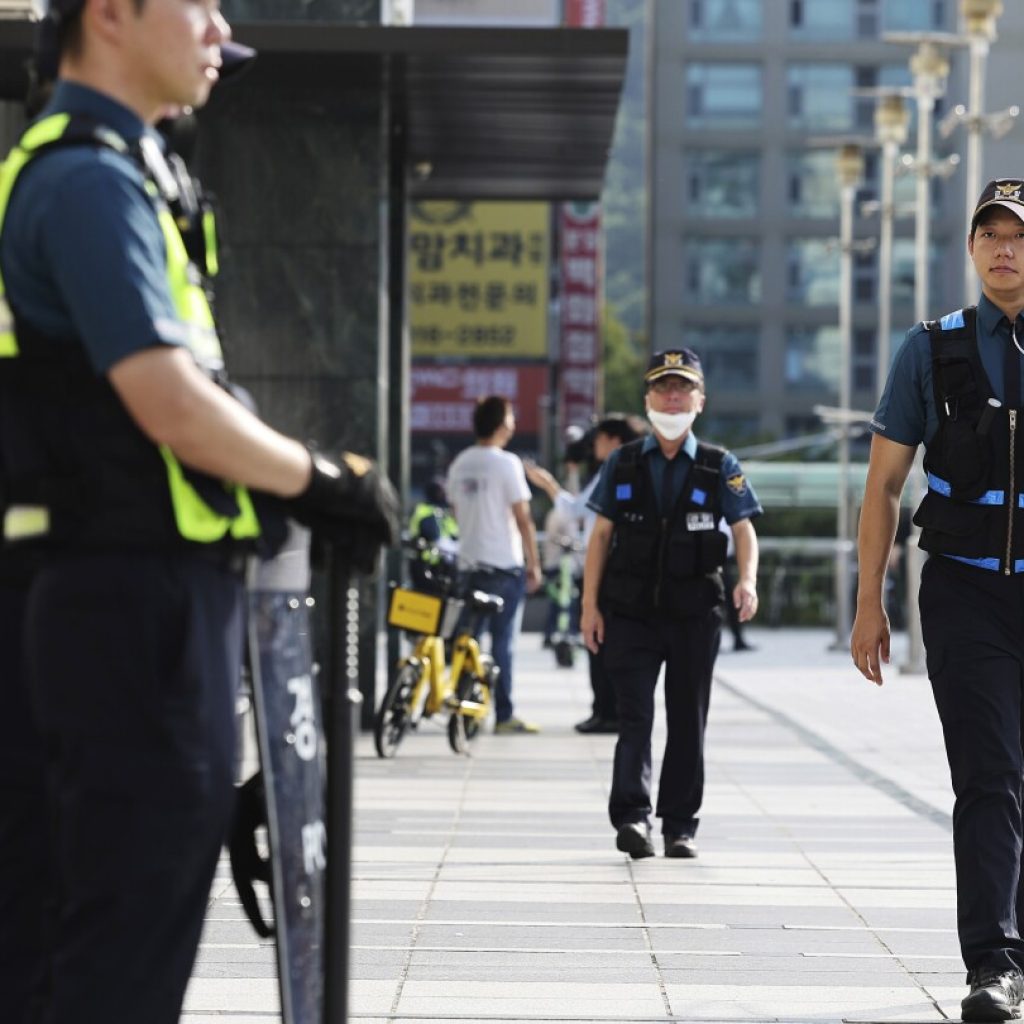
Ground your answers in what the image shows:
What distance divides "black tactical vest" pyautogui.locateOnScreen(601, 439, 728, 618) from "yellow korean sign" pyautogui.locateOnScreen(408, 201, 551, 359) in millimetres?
54458

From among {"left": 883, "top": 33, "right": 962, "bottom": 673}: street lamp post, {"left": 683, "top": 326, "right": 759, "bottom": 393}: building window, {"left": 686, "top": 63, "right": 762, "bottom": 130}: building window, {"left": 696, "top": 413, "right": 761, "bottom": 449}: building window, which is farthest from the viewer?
{"left": 683, "top": 326, "right": 759, "bottom": 393}: building window

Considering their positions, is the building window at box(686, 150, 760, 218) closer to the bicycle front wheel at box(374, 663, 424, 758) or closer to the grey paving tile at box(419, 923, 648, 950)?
the bicycle front wheel at box(374, 663, 424, 758)

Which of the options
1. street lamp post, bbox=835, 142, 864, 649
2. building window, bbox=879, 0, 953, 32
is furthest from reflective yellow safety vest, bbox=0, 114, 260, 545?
building window, bbox=879, 0, 953, 32

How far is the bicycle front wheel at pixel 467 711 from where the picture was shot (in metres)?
13.3

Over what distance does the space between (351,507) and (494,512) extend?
37.3 ft

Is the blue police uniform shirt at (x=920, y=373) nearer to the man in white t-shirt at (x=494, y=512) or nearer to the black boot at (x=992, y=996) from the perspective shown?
the black boot at (x=992, y=996)

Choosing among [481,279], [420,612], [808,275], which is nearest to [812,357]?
[808,275]

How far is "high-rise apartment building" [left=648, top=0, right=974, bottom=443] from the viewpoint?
303ft

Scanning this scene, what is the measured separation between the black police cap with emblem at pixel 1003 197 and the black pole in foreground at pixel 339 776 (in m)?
2.97

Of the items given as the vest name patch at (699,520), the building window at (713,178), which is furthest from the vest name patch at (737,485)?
the building window at (713,178)

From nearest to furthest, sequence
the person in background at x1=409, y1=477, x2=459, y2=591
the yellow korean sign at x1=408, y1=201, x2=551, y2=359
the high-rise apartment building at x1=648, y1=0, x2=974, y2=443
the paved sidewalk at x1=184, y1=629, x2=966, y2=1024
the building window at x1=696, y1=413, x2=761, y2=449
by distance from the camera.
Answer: the paved sidewalk at x1=184, y1=629, x2=966, y2=1024, the person in background at x1=409, y1=477, x2=459, y2=591, the yellow korean sign at x1=408, y1=201, x2=551, y2=359, the building window at x1=696, y1=413, x2=761, y2=449, the high-rise apartment building at x1=648, y1=0, x2=974, y2=443

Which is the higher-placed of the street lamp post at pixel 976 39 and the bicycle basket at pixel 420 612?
the street lamp post at pixel 976 39

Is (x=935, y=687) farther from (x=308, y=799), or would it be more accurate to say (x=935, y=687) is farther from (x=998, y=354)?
(x=308, y=799)

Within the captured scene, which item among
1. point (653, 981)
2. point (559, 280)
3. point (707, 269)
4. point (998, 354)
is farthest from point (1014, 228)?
point (707, 269)
